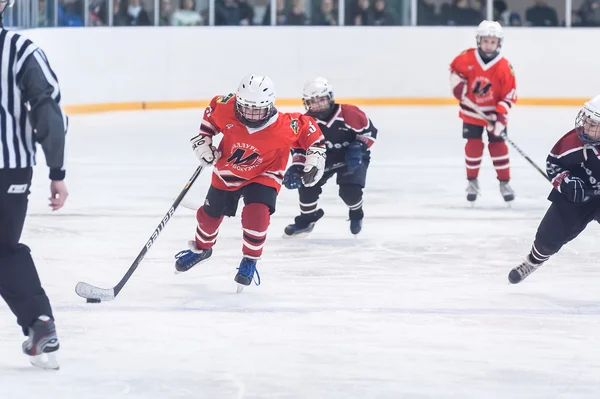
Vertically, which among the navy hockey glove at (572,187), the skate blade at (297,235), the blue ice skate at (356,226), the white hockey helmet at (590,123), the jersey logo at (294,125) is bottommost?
the skate blade at (297,235)

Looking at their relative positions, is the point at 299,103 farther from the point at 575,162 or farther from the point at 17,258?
the point at 17,258

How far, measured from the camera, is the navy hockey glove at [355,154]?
18.2 feet

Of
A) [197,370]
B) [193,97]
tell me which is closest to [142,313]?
[197,370]

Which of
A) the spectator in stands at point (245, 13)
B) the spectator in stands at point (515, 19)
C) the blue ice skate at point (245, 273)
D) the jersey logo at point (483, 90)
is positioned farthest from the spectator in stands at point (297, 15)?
the blue ice skate at point (245, 273)

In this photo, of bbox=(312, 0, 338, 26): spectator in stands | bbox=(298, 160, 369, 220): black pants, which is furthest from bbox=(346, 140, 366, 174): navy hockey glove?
bbox=(312, 0, 338, 26): spectator in stands

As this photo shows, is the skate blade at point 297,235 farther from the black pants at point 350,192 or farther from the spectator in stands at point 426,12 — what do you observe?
the spectator in stands at point 426,12

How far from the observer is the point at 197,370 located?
3338 mm

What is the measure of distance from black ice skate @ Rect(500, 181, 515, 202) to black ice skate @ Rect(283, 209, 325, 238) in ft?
4.68

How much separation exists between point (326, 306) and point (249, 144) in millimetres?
633

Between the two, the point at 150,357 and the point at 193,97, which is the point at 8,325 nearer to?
the point at 150,357

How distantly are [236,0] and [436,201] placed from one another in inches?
248

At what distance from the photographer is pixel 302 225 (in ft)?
18.7

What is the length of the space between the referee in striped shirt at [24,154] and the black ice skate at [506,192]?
12.7 feet

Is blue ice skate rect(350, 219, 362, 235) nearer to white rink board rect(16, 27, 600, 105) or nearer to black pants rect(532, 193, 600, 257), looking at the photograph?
black pants rect(532, 193, 600, 257)
